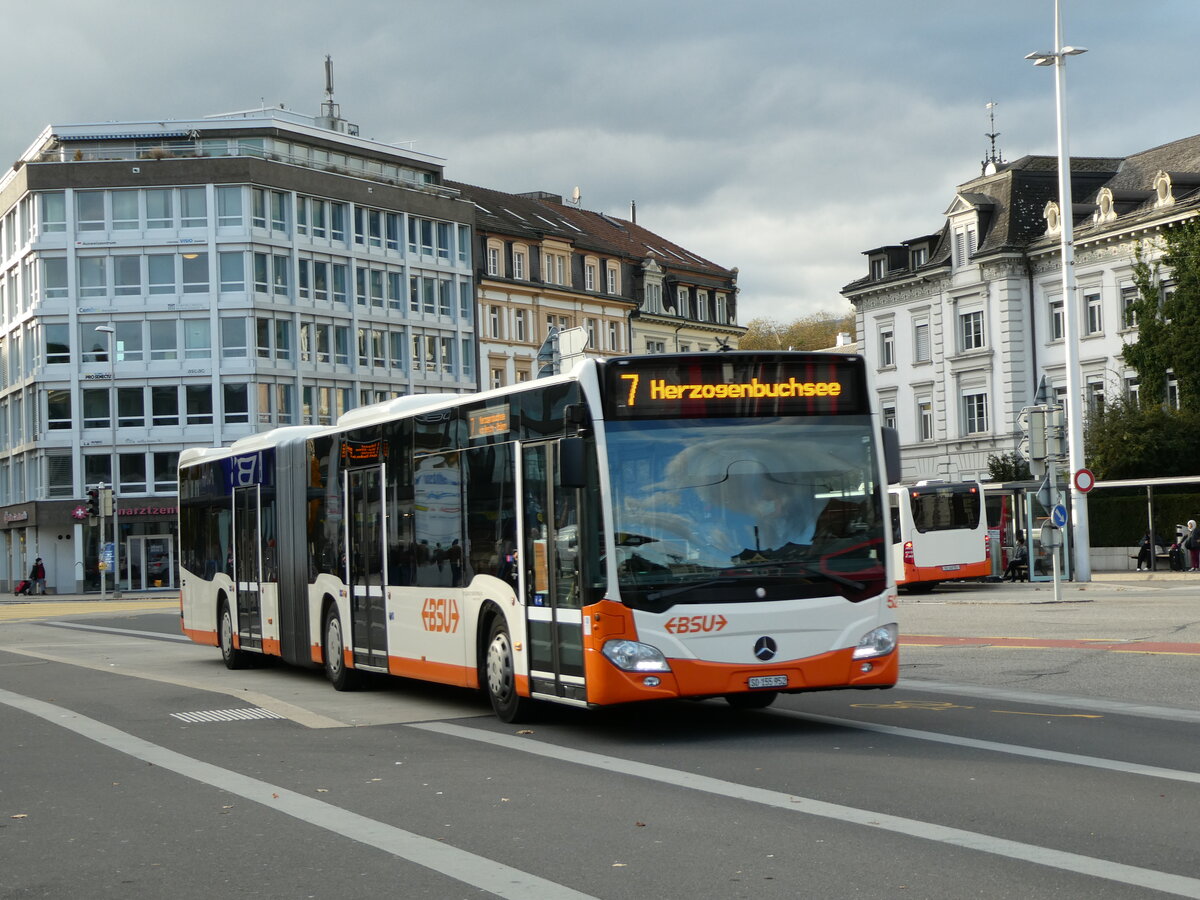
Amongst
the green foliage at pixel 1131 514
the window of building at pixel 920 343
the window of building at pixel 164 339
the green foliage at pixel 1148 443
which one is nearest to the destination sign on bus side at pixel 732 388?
the green foliage at pixel 1131 514

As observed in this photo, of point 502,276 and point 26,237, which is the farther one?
point 502,276

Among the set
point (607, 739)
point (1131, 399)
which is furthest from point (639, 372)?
point (1131, 399)

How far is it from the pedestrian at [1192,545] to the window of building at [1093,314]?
15227 mm

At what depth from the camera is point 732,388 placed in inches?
510

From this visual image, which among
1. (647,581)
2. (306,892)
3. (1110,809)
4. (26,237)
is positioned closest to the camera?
(306,892)

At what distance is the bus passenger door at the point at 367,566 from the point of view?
17.1m

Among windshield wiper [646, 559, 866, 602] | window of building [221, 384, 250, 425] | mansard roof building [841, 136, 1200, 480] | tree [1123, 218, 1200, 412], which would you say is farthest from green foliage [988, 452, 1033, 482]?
windshield wiper [646, 559, 866, 602]

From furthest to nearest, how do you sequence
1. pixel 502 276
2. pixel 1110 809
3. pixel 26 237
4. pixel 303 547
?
pixel 502 276, pixel 26 237, pixel 303 547, pixel 1110 809

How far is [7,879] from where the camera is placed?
7.88 metres

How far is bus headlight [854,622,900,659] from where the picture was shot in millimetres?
12820

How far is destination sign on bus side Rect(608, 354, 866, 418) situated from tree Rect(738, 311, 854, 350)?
8286 centimetres

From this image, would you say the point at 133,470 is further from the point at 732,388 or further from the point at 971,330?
the point at 732,388

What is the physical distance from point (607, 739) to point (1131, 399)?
5030 centimetres

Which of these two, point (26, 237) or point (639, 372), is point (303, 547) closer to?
point (639, 372)
